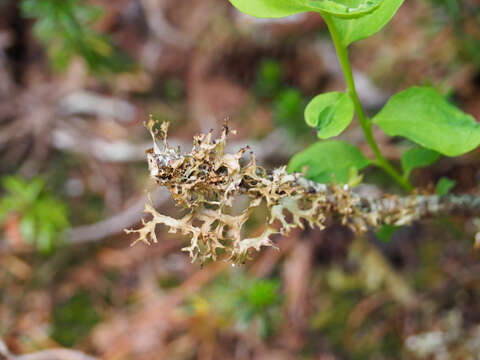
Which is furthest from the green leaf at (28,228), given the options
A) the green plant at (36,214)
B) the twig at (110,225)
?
the twig at (110,225)

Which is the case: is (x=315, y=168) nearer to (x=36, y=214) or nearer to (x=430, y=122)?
(x=430, y=122)

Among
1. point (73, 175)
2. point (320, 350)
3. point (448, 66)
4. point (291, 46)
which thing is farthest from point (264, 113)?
point (320, 350)

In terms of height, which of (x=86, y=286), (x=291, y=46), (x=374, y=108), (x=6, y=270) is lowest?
(x=86, y=286)

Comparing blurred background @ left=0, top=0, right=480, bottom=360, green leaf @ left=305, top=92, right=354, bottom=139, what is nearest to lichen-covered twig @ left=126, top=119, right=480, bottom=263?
green leaf @ left=305, top=92, right=354, bottom=139

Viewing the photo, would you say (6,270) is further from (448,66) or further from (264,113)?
(448,66)

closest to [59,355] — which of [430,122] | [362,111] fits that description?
[362,111]

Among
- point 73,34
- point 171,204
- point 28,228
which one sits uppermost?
point 73,34
